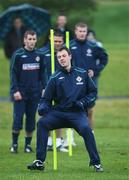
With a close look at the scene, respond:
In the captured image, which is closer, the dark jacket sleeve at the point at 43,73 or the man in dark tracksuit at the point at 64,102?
the man in dark tracksuit at the point at 64,102

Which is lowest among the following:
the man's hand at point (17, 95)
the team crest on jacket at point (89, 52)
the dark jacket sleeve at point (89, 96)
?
the man's hand at point (17, 95)

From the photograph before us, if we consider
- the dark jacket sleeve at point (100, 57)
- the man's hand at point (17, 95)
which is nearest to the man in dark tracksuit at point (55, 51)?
the man's hand at point (17, 95)

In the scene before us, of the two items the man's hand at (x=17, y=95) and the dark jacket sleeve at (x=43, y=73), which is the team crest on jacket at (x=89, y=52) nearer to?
the dark jacket sleeve at (x=43, y=73)

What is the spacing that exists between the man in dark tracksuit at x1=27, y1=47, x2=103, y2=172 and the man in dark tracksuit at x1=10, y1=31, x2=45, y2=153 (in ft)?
8.72

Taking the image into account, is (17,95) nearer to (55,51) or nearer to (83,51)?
(55,51)

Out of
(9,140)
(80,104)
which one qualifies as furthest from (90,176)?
(9,140)

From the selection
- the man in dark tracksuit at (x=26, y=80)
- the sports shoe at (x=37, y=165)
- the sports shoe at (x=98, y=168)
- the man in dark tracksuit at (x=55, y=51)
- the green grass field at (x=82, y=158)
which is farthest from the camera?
the man in dark tracksuit at (x=26, y=80)

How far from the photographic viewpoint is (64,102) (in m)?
14.9

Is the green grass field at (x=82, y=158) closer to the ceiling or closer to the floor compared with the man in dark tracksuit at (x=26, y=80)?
closer to the floor

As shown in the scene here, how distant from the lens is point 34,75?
17812mm

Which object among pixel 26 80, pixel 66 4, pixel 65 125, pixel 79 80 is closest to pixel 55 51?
pixel 26 80

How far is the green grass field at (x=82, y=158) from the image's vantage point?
14477 mm

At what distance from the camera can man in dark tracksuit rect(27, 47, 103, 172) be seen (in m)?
14.9

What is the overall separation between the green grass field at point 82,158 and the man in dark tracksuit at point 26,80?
0.78 meters
